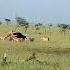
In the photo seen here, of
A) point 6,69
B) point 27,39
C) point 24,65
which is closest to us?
point 6,69

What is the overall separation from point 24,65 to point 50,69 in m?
1.04

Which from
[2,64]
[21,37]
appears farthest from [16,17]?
[2,64]

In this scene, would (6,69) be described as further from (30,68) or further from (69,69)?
(69,69)

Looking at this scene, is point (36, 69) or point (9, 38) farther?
point (9, 38)

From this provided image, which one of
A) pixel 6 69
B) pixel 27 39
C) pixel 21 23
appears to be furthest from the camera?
pixel 21 23

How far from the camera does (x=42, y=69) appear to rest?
10977 millimetres

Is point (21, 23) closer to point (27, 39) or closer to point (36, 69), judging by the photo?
point (27, 39)

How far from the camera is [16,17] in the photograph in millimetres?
76688

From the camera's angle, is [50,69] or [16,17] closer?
[50,69]

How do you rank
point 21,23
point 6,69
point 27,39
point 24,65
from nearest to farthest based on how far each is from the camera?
point 6,69, point 24,65, point 27,39, point 21,23

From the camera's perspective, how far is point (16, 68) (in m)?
11.0

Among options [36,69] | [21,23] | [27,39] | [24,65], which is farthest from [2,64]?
[21,23]

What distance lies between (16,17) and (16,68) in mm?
65931

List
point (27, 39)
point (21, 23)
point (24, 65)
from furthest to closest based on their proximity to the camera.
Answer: point (21, 23)
point (27, 39)
point (24, 65)
